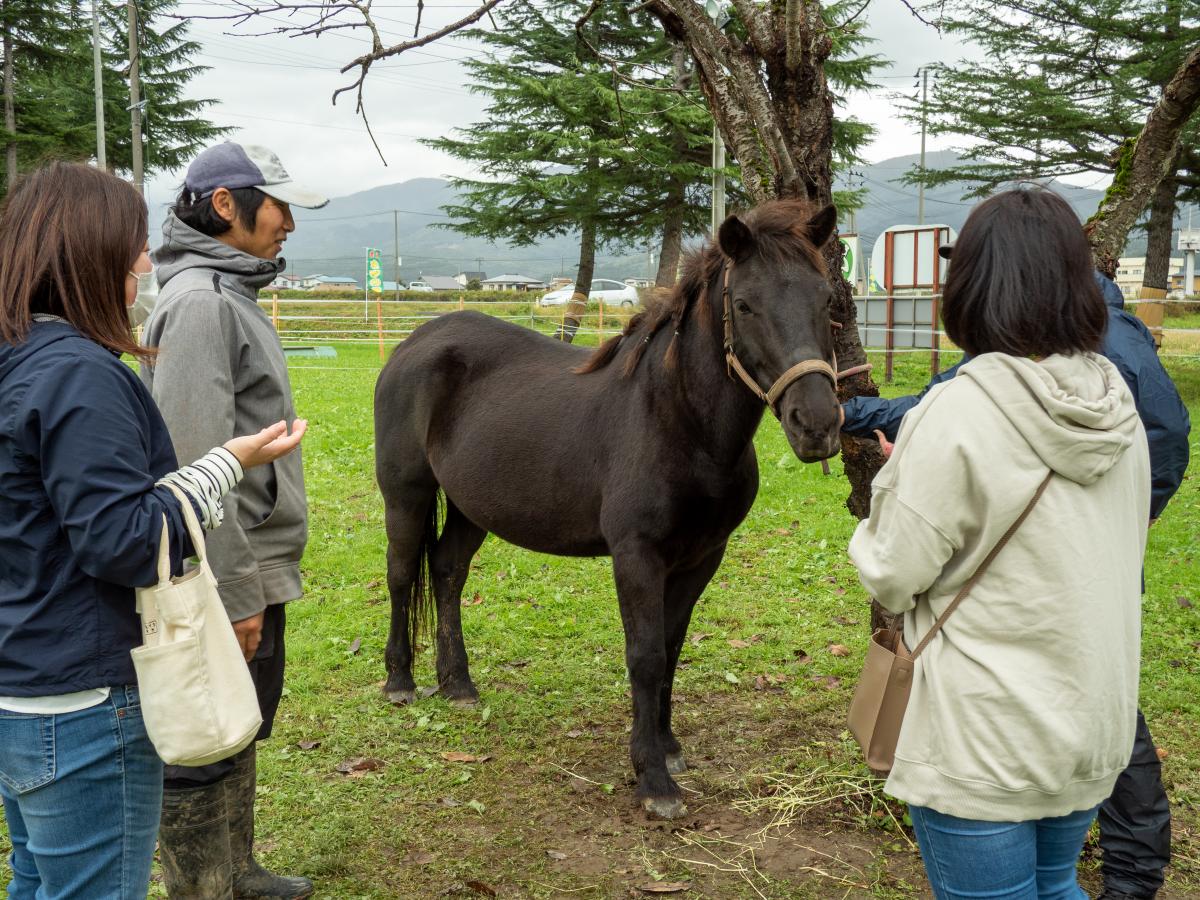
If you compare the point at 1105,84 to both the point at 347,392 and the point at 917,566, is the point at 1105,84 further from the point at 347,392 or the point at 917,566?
the point at 917,566

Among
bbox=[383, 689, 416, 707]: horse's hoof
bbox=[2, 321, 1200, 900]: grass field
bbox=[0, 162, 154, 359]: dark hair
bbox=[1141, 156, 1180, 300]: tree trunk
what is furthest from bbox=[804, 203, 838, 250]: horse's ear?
bbox=[1141, 156, 1180, 300]: tree trunk

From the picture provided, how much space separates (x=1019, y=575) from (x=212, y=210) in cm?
231

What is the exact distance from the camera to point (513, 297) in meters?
46.2

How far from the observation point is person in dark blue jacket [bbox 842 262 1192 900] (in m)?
2.63

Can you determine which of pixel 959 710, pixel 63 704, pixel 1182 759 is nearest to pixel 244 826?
pixel 63 704

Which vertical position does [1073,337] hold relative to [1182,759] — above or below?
above

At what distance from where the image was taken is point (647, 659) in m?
3.78

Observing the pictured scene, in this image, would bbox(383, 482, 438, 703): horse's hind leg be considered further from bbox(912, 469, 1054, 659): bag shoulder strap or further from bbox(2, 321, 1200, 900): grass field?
bbox(912, 469, 1054, 659): bag shoulder strap

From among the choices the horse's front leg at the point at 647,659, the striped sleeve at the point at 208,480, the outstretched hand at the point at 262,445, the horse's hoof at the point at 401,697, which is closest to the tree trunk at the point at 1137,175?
the horse's front leg at the point at 647,659

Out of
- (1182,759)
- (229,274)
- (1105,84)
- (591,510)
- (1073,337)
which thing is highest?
(1105,84)

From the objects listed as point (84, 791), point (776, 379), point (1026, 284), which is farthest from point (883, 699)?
point (84, 791)

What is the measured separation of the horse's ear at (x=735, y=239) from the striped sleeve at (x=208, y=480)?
183 centimetres

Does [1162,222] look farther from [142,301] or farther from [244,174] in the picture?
[142,301]

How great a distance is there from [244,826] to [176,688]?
1598mm
